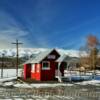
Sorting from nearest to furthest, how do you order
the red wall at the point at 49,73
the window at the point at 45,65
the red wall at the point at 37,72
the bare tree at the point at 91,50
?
the red wall at the point at 49,73, the window at the point at 45,65, the red wall at the point at 37,72, the bare tree at the point at 91,50

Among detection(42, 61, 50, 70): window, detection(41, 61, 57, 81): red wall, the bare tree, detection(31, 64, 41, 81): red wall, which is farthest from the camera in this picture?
the bare tree

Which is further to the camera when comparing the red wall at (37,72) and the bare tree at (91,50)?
the bare tree at (91,50)

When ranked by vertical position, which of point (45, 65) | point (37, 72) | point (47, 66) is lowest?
point (37, 72)

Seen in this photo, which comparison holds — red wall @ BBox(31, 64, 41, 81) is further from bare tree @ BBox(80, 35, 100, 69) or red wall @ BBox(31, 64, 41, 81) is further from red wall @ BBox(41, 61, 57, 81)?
bare tree @ BBox(80, 35, 100, 69)

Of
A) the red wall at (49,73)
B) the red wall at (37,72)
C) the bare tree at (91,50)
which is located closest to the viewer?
the red wall at (49,73)

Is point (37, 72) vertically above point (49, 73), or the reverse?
point (37, 72)

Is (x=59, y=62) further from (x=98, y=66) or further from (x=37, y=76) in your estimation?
(x=98, y=66)

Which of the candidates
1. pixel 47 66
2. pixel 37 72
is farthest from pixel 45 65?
pixel 37 72

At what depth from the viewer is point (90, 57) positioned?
78.6 m

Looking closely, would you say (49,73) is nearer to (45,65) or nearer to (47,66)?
(47,66)

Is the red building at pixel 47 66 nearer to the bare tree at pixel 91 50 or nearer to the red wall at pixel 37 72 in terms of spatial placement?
the red wall at pixel 37 72

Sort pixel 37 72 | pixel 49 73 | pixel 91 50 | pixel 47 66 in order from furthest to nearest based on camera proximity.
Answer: pixel 91 50 < pixel 37 72 < pixel 47 66 < pixel 49 73

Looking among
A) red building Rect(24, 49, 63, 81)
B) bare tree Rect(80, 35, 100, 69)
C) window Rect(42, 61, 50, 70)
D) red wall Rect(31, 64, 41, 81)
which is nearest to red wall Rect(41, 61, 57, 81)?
red building Rect(24, 49, 63, 81)

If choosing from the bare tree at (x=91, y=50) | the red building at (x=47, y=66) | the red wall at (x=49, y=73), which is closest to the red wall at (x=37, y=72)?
the red building at (x=47, y=66)
